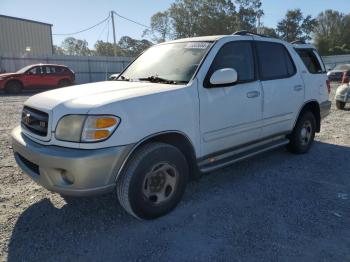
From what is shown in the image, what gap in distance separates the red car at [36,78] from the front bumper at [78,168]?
53.1ft

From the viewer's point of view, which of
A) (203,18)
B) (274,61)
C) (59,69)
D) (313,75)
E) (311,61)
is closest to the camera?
(274,61)

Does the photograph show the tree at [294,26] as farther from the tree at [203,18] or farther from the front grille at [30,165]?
the front grille at [30,165]

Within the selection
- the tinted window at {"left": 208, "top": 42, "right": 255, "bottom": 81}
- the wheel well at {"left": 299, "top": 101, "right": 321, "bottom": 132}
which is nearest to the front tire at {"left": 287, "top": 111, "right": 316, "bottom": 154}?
the wheel well at {"left": 299, "top": 101, "right": 321, "bottom": 132}

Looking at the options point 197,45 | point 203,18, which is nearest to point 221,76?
point 197,45

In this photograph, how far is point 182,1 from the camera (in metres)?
61.5

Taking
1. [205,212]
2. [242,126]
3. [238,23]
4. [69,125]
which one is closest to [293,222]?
[205,212]

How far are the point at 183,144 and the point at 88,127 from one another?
110 cm

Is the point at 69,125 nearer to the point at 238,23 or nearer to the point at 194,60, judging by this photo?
the point at 194,60

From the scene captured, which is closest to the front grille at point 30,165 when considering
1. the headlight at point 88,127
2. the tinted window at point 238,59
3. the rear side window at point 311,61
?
the headlight at point 88,127

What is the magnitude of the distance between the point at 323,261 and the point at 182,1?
208ft

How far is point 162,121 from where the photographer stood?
3354mm

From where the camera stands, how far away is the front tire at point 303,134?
18.1 ft

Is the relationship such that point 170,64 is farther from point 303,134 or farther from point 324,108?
point 324,108

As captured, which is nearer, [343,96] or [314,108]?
[314,108]
